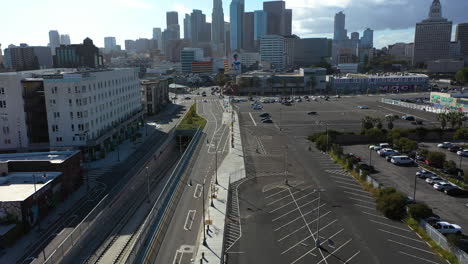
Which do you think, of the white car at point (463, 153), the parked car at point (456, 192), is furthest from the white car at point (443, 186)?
the white car at point (463, 153)

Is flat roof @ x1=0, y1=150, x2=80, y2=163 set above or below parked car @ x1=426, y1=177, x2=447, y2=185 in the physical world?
above

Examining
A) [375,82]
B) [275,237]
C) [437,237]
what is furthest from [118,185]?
[375,82]

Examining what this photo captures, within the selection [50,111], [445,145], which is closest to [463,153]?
[445,145]

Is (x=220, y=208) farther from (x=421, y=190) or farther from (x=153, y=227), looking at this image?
(x=421, y=190)

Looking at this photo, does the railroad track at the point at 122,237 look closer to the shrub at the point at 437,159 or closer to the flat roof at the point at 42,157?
the flat roof at the point at 42,157

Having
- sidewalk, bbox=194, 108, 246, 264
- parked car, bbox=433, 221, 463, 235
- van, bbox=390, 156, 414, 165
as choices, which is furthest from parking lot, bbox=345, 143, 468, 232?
sidewalk, bbox=194, 108, 246, 264

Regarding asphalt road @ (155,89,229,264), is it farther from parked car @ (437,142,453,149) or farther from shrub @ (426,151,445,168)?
parked car @ (437,142,453,149)

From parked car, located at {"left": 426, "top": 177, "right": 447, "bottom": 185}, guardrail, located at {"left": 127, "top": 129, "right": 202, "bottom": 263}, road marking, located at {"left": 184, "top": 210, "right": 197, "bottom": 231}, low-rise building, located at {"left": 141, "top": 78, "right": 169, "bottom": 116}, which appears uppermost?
low-rise building, located at {"left": 141, "top": 78, "right": 169, "bottom": 116}

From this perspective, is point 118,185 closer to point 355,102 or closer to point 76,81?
point 76,81

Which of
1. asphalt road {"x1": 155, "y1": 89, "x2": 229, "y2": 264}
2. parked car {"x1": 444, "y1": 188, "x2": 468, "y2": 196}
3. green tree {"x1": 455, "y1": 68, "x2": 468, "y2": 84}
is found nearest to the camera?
asphalt road {"x1": 155, "y1": 89, "x2": 229, "y2": 264}
